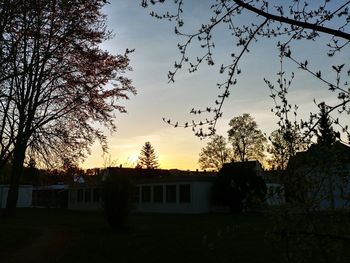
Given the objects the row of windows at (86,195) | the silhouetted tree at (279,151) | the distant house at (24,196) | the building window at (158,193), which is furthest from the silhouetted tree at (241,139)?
the distant house at (24,196)

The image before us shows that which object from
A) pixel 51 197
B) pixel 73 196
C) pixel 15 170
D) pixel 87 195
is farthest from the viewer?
pixel 51 197

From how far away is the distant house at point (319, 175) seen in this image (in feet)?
14.4

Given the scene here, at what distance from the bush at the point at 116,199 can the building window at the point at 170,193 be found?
19530 mm

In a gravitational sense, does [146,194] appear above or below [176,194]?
above

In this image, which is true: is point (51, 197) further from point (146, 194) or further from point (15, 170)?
point (15, 170)

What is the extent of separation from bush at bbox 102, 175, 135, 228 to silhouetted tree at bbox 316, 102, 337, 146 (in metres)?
16.4

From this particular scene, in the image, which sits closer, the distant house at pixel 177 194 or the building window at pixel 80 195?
the distant house at pixel 177 194

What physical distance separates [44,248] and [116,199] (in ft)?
17.7

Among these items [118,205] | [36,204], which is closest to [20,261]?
[118,205]

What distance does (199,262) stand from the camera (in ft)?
39.0

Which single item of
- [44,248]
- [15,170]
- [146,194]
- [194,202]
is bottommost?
[44,248]

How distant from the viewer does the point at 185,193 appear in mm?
39062

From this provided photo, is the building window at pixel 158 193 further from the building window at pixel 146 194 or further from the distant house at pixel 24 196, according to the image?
the distant house at pixel 24 196

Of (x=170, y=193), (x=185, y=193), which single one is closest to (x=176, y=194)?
(x=170, y=193)
